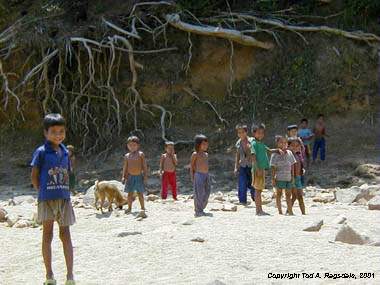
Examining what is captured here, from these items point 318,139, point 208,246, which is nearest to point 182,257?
point 208,246

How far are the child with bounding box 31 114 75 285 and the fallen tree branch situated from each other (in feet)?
37.3

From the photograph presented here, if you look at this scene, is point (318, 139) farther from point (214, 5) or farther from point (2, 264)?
point (2, 264)

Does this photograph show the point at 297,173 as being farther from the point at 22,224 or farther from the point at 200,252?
the point at 22,224

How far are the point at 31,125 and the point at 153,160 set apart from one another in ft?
13.0

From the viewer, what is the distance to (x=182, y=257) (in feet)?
18.8

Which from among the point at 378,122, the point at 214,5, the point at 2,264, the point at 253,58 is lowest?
the point at 2,264

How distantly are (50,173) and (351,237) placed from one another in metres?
2.59

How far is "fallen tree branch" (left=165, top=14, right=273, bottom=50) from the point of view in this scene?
632 inches

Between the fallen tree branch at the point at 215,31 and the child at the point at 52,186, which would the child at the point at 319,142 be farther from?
the child at the point at 52,186

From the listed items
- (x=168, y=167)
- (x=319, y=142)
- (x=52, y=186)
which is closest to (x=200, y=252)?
(x=52, y=186)

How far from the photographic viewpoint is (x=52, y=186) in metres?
5.00

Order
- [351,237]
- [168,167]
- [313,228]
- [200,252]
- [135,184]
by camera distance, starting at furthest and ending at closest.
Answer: [168,167] < [135,184] < [313,228] < [351,237] < [200,252]

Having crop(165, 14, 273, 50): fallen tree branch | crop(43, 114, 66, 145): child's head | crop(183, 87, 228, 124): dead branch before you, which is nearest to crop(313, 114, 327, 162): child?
crop(183, 87, 228, 124): dead branch

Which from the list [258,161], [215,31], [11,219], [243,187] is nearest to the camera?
[11,219]
